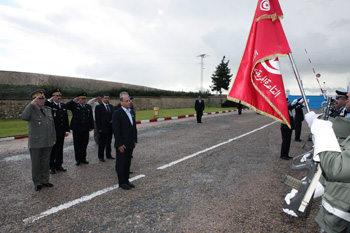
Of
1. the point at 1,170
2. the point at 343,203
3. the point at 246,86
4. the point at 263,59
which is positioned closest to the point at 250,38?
the point at 263,59

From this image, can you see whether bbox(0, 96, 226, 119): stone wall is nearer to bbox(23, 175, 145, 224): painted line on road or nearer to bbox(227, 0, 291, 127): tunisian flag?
bbox(23, 175, 145, 224): painted line on road

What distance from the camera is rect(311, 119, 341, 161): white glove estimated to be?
5.25 ft

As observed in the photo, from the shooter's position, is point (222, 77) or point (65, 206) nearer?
point (65, 206)

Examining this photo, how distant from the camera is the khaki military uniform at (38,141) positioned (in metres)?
4.41

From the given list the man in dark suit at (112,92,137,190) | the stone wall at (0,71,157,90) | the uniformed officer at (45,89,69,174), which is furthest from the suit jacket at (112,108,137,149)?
the stone wall at (0,71,157,90)

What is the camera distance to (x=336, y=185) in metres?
1.80

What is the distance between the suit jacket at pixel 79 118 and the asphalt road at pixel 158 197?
103 cm

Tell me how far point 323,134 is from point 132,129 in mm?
3627

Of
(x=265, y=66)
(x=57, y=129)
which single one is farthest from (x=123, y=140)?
(x=265, y=66)

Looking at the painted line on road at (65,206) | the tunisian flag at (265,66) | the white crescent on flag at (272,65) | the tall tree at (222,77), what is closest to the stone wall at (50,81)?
the tall tree at (222,77)

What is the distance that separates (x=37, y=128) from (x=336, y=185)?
491 cm

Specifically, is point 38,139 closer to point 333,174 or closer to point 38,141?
point 38,141

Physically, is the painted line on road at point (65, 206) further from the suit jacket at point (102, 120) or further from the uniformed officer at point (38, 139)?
the suit jacket at point (102, 120)

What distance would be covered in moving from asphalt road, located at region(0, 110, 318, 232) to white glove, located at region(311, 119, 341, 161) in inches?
73.3
